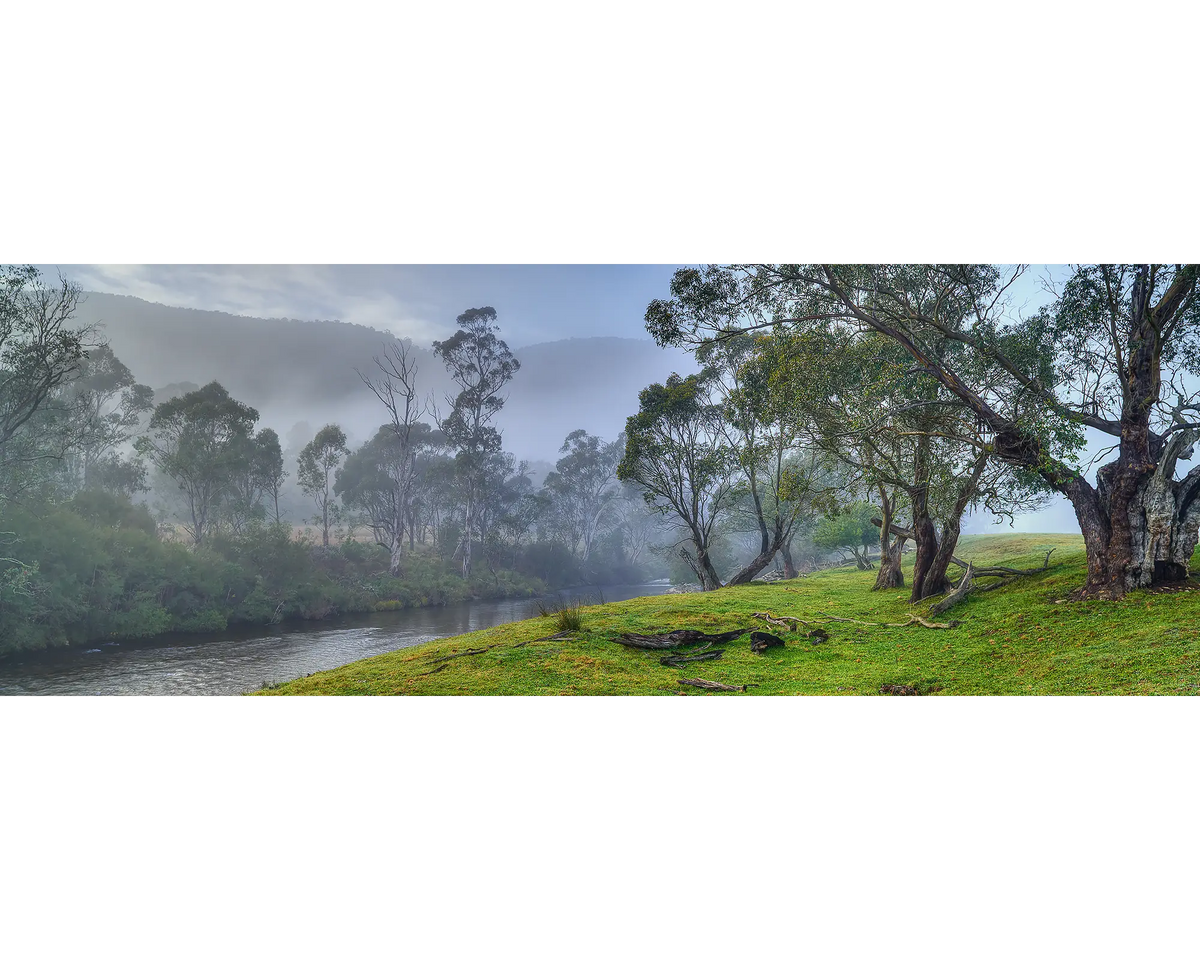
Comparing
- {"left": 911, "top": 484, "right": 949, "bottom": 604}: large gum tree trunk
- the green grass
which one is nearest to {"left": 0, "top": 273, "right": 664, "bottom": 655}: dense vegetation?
the green grass

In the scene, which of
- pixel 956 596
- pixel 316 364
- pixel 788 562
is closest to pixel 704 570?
pixel 788 562

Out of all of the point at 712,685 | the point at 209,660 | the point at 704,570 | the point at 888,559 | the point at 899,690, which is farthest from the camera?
the point at 704,570

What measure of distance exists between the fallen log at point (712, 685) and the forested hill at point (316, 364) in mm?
5486

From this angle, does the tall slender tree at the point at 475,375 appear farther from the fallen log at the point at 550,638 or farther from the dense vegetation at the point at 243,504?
the fallen log at the point at 550,638

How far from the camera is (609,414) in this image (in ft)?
34.6

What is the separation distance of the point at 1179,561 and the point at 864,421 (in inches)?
118

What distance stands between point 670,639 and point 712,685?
123 centimetres

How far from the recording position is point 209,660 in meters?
6.65

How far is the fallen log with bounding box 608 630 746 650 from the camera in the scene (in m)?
4.93

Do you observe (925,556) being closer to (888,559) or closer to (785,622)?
(888,559)

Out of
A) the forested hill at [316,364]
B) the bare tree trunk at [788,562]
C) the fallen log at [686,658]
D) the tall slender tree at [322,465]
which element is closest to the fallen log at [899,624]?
the fallen log at [686,658]

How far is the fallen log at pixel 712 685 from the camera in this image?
3719 millimetres
